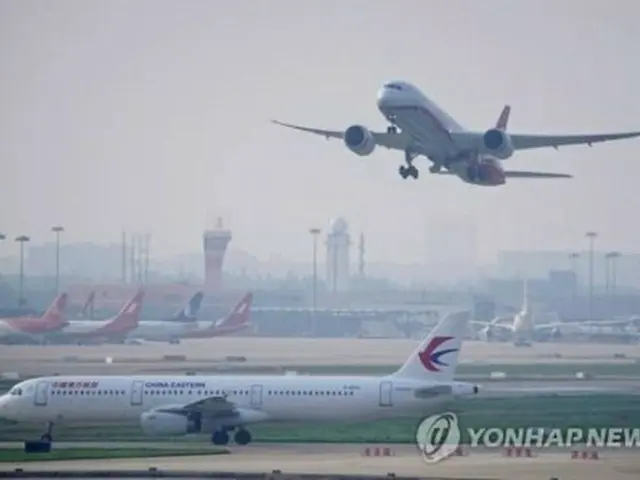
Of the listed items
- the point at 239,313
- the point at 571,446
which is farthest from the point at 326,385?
the point at 239,313

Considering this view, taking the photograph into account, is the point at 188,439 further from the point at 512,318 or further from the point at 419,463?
the point at 512,318

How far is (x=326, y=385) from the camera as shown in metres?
Answer: 46.0

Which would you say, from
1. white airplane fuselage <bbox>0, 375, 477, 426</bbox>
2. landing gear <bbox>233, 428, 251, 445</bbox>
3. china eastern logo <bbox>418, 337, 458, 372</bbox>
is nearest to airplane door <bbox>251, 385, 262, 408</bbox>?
white airplane fuselage <bbox>0, 375, 477, 426</bbox>

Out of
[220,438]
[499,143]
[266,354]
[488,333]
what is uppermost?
[499,143]

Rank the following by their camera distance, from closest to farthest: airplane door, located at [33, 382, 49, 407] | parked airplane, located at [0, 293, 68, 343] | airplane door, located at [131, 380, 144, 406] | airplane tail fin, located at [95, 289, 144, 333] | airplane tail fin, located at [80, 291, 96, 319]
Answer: airplane door, located at [33, 382, 49, 407]
airplane door, located at [131, 380, 144, 406]
parked airplane, located at [0, 293, 68, 343]
airplane tail fin, located at [95, 289, 144, 333]
airplane tail fin, located at [80, 291, 96, 319]

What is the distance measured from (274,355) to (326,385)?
29786 millimetres

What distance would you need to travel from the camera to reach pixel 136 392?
46906 mm

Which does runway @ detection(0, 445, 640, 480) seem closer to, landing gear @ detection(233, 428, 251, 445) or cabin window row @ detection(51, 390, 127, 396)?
landing gear @ detection(233, 428, 251, 445)

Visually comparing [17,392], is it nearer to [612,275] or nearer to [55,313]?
[55,313]

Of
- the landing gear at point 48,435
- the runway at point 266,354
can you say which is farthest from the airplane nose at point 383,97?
the runway at point 266,354

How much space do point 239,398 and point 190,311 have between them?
45.5 m

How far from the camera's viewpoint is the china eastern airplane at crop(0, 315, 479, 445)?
4550cm
